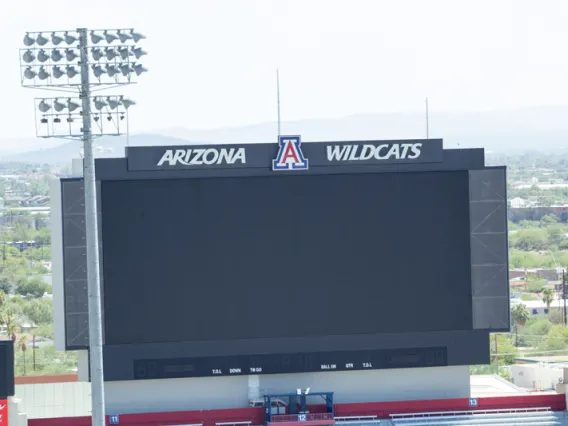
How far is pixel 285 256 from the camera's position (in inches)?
1272

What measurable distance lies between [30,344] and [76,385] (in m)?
57.6

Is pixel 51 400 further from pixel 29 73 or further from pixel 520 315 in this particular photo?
pixel 520 315

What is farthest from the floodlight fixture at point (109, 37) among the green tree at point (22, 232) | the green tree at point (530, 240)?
the green tree at point (22, 232)

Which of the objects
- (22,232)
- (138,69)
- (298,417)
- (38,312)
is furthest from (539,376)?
(22,232)

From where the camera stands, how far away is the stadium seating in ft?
108

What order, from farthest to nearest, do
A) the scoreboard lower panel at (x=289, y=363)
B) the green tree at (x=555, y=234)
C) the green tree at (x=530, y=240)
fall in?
the green tree at (x=555, y=234) < the green tree at (x=530, y=240) < the scoreboard lower panel at (x=289, y=363)

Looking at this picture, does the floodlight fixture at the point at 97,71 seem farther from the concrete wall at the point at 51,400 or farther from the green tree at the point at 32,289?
the green tree at the point at 32,289

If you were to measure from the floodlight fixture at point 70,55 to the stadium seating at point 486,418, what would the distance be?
12.1 m

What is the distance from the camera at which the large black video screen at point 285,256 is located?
3189cm

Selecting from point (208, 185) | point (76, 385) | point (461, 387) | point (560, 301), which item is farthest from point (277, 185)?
point (560, 301)

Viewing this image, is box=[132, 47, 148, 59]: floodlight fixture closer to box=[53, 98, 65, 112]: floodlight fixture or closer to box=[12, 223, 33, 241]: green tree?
box=[53, 98, 65, 112]: floodlight fixture

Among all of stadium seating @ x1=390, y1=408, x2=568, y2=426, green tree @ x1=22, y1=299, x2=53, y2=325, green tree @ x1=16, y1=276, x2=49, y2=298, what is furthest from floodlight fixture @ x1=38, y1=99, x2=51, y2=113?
green tree @ x1=16, y1=276, x2=49, y2=298

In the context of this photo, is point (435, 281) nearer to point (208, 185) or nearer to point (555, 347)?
point (208, 185)

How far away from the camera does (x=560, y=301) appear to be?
378 feet
